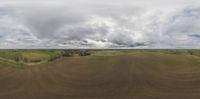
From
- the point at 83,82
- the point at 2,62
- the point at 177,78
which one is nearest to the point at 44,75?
the point at 83,82

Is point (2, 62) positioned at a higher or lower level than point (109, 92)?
higher

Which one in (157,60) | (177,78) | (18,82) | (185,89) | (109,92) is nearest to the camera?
(109,92)

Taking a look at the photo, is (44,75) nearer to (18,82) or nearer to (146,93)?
(18,82)

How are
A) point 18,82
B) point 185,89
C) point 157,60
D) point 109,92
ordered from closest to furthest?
point 109,92
point 185,89
point 18,82
point 157,60

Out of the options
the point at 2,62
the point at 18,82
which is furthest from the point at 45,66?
the point at 18,82

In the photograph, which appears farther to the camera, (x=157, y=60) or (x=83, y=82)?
(x=157, y=60)

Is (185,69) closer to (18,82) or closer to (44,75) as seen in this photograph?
(44,75)
